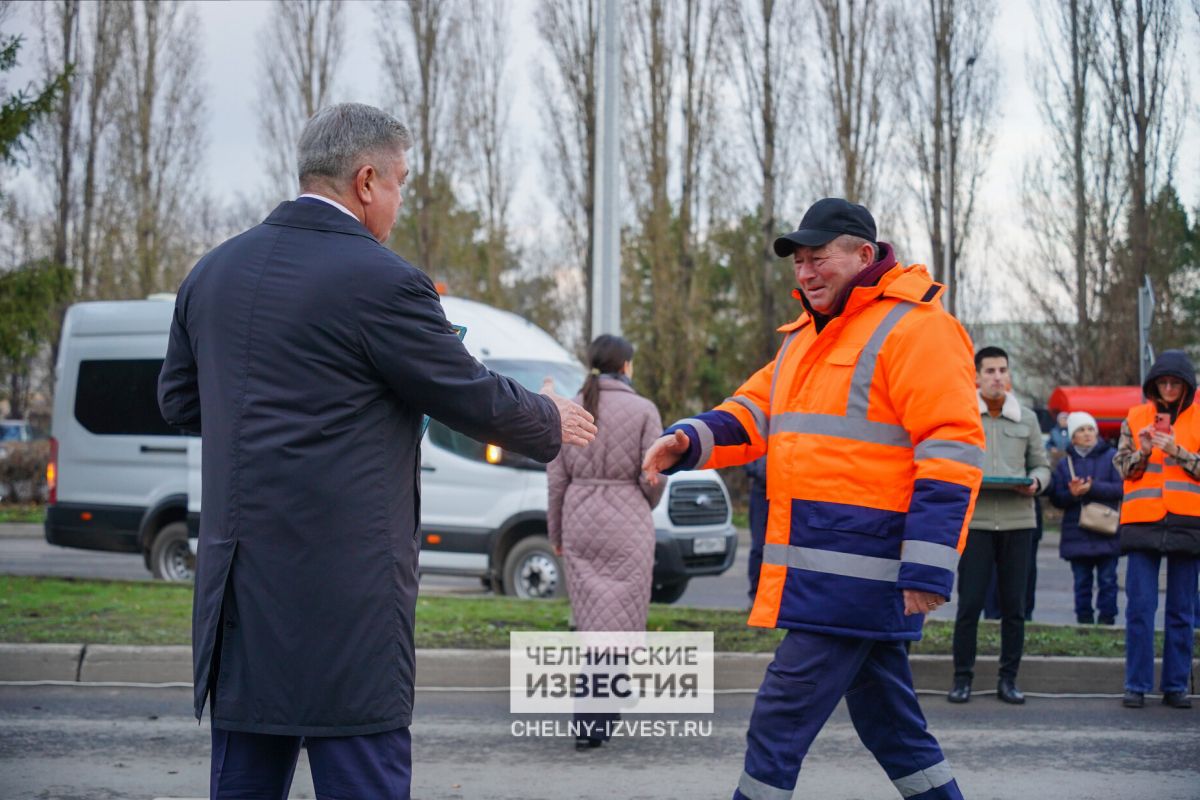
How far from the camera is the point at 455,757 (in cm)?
587

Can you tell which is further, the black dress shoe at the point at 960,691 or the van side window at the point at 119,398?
the van side window at the point at 119,398

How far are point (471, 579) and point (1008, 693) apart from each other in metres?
8.89

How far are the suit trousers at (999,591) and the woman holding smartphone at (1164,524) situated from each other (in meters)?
0.59

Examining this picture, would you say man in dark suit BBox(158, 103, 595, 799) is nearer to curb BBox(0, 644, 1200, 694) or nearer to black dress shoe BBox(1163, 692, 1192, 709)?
curb BBox(0, 644, 1200, 694)

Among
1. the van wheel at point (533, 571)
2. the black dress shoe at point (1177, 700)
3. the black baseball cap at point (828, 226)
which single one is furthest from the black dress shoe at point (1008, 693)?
the van wheel at point (533, 571)

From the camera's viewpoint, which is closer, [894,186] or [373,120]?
[373,120]

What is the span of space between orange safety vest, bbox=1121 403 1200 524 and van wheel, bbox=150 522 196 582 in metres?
8.67

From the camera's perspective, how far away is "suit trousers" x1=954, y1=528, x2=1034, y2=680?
7.06 m

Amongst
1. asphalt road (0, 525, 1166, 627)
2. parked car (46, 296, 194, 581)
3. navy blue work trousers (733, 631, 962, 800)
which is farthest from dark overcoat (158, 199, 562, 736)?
parked car (46, 296, 194, 581)

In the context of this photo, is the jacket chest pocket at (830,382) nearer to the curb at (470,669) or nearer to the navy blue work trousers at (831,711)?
the navy blue work trousers at (831,711)

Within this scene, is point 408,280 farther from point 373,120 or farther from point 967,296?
point 967,296

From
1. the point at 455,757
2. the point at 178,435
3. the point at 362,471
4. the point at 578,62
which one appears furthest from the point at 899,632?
the point at 578,62

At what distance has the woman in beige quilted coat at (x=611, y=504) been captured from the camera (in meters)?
6.47

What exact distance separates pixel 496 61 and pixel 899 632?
88.1 feet
